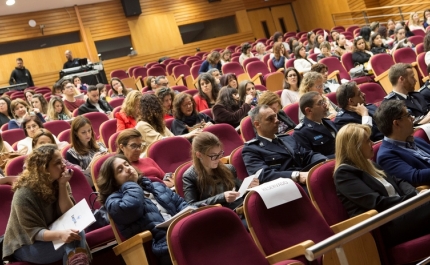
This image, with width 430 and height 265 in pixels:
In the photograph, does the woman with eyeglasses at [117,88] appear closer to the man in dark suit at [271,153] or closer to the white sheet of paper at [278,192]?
the man in dark suit at [271,153]

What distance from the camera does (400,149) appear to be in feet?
8.91

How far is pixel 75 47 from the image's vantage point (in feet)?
38.5

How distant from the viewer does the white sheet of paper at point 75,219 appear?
228 cm

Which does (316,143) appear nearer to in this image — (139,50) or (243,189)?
(243,189)

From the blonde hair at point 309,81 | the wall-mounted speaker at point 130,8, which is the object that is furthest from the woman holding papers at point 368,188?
the wall-mounted speaker at point 130,8

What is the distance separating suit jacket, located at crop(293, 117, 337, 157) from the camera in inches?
130

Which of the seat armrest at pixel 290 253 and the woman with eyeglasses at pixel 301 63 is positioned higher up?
the woman with eyeglasses at pixel 301 63

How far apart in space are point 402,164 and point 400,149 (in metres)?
0.09

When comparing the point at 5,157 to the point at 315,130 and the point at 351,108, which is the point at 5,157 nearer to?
the point at 315,130

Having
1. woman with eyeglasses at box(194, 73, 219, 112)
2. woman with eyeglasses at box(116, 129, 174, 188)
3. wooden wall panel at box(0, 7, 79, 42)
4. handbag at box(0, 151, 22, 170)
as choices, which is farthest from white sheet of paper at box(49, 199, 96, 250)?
wooden wall panel at box(0, 7, 79, 42)

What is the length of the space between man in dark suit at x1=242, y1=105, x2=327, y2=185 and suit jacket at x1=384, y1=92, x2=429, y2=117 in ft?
3.55

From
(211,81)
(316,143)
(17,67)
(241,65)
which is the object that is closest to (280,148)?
(316,143)

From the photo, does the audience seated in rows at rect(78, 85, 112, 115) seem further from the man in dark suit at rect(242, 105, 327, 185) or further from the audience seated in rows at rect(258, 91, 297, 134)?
the man in dark suit at rect(242, 105, 327, 185)

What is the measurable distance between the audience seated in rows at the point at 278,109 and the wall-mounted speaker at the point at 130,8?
29.3ft
